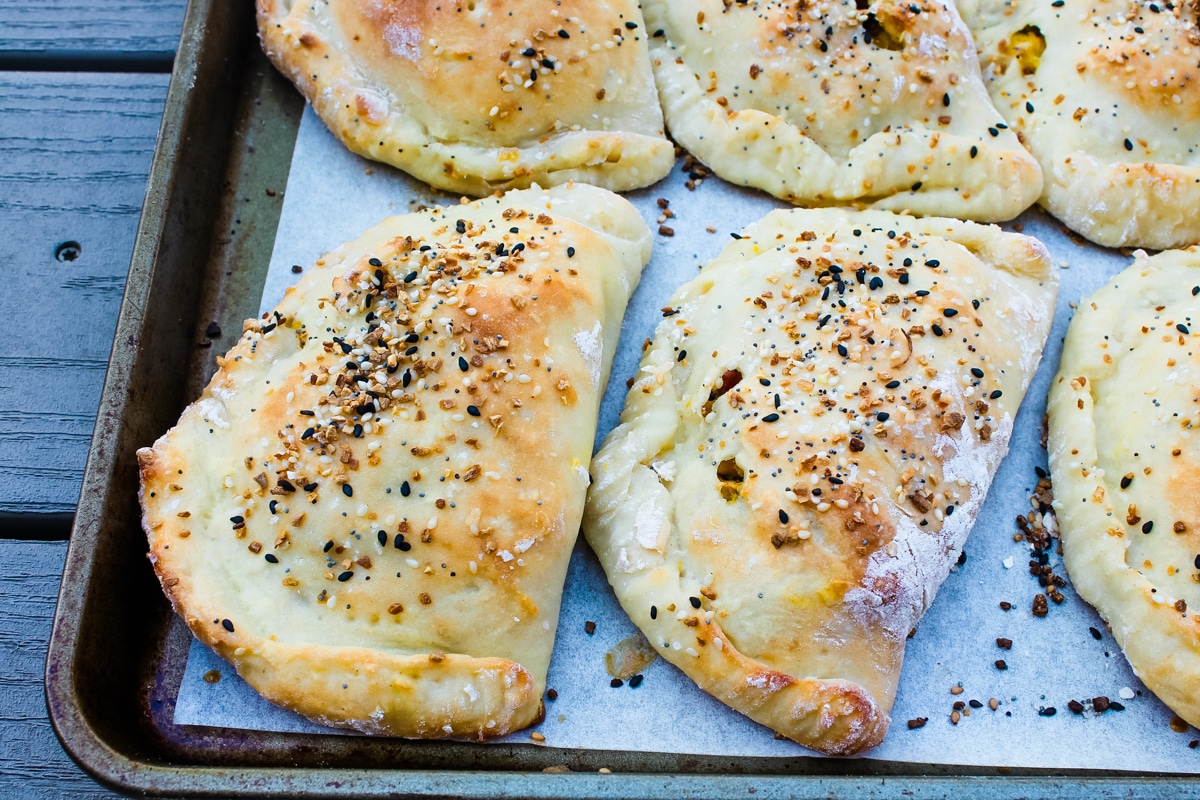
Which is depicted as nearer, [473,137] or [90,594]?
[90,594]

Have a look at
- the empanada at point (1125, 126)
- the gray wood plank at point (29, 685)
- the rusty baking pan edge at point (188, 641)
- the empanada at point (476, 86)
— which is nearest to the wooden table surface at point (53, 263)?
the gray wood plank at point (29, 685)

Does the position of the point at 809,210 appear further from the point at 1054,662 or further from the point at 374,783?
the point at 374,783

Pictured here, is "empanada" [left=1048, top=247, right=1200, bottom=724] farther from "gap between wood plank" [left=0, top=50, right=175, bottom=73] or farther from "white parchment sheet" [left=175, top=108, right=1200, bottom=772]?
"gap between wood plank" [left=0, top=50, right=175, bottom=73]

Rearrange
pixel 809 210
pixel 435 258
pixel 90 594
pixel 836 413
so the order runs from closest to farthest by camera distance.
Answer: pixel 90 594
pixel 836 413
pixel 435 258
pixel 809 210

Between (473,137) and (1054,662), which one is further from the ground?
(473,137)

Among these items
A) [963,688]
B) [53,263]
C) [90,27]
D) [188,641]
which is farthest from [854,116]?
[90,27]

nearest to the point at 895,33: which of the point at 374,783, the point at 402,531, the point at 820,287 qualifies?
the point at 820,287

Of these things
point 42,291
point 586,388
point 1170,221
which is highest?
point 1170,221

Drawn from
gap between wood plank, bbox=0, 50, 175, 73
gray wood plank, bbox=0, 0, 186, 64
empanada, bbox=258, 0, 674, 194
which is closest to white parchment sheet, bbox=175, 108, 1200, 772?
empanada, bbox=258, 0, 674, 194

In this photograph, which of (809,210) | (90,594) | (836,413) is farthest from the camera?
(809,210)
